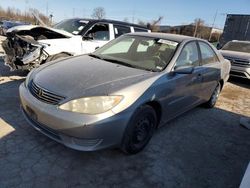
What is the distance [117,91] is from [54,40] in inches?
151

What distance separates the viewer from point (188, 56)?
393 centimetres

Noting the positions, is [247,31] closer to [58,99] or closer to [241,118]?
[241,118]

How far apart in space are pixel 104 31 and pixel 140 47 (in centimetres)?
321

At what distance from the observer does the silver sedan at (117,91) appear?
8.36ft

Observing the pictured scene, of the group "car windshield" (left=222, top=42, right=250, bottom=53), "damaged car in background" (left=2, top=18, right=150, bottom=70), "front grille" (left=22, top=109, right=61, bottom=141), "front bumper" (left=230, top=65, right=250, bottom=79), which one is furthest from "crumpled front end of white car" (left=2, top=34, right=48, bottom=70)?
"car windshield" (left=222, top=42, right=250, bottom=53)

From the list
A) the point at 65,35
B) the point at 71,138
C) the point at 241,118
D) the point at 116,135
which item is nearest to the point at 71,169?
the point at 71,138

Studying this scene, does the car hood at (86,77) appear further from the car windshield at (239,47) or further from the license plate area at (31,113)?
the car windshield at (239,47)

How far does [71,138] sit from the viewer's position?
2613mm

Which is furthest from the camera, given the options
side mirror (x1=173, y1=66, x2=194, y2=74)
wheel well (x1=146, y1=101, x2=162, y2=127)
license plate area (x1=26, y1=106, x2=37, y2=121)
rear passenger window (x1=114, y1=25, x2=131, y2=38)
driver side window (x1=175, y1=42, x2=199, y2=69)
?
rear passenger window (x1=114, y1=25, x2=131, y2=38)

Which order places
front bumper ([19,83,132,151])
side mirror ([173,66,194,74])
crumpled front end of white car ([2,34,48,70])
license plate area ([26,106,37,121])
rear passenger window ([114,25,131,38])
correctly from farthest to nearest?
rear passenger window ([114,25,131,38]) → crumpled front end of white car ([2,34,48,70]) → side mirror ([173,66,194,74]) → license plate area ([26,106,37,121]) → front bumper ([19,83,132,151])

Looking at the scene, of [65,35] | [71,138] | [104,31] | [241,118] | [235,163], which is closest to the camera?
[71,138]

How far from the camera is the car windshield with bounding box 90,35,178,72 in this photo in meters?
3.51

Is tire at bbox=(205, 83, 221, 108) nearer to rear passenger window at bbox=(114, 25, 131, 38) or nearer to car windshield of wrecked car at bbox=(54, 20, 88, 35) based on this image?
rear passenger window at bbox=(114, 25, 131, 38)

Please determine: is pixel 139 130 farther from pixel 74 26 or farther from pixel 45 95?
pixel 74 26
